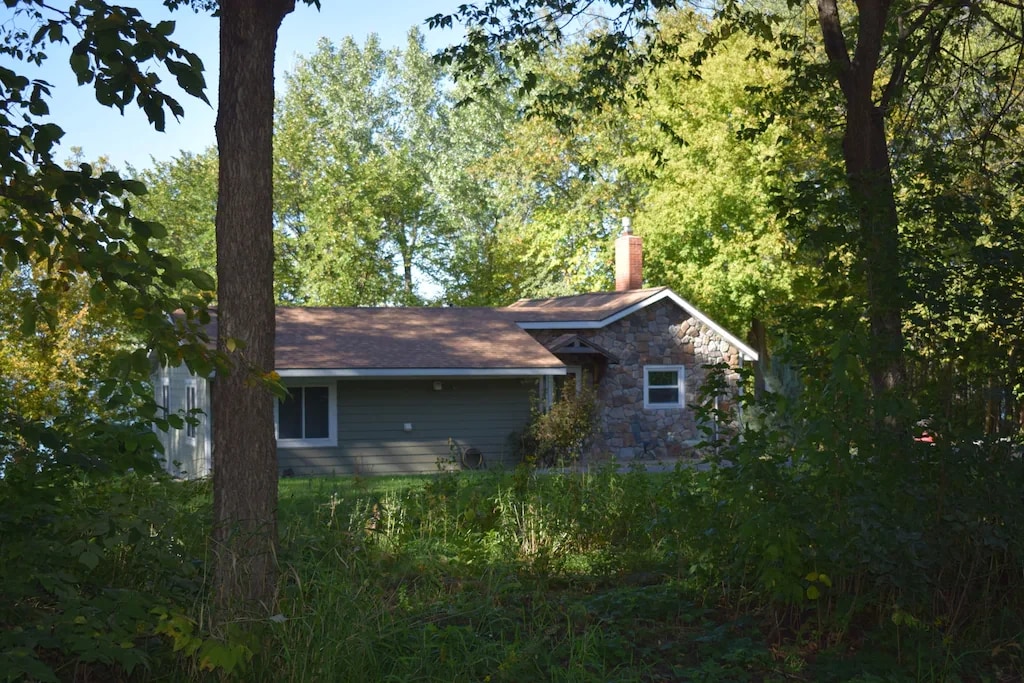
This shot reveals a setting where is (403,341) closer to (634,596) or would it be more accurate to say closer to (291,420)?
(291,420)

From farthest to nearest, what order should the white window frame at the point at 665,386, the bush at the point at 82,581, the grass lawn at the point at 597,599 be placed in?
the white window frame at the point at 665,386 < the grass lawn at the point at 597,599 < the bush at the point at 82,581

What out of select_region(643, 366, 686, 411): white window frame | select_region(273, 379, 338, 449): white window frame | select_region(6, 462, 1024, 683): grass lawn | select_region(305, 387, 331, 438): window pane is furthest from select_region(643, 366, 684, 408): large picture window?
select_region(6, 462, 1024, 683): grass lawn

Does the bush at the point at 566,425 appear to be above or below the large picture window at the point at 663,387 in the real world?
below

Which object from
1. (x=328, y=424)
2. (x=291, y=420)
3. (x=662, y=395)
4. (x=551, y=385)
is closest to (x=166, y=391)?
(x=291, y=420)

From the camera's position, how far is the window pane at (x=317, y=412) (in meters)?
20.4

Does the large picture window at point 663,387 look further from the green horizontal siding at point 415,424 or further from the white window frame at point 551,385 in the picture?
the green horizontal siding at point 415,424

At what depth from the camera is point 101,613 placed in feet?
15.6

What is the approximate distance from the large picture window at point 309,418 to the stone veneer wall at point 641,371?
5284 millimetres

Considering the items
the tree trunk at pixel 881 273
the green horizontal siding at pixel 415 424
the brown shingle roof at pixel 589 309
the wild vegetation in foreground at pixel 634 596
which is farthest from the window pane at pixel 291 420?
the tree trunk at pixel 881 273

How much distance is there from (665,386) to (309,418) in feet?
26.8

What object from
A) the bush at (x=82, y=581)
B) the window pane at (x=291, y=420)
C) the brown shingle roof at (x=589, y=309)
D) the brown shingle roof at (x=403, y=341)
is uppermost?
the brown shingle roof at (x=589, y=309)

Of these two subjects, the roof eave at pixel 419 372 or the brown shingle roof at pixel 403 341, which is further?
the brown shingle roof at pixel 403 341

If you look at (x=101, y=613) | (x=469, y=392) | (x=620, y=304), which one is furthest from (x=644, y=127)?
(x=101, y=613)

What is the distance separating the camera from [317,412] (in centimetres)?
2053
